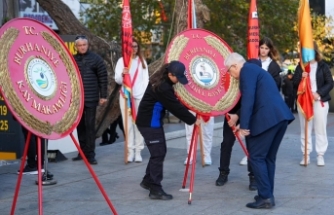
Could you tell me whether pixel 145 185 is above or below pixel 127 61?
below

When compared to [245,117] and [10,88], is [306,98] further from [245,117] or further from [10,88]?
[10,88]

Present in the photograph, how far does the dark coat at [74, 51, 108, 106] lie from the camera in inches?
389

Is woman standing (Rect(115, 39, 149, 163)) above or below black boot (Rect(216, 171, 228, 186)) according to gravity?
above

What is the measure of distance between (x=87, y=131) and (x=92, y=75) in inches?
34.5

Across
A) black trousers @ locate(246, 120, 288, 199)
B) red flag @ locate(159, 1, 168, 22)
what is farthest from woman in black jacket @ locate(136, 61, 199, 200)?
red flag @ locate(159, 1, 168, 22)

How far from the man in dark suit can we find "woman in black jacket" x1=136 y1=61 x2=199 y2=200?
24.4 inches

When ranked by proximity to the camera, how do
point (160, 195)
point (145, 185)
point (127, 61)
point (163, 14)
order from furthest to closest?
point (163, 14)
point (127, 61)
point (145, 185)
point (160, 195)

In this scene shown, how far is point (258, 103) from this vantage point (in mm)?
7133

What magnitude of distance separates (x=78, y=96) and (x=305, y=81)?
432 centimetres

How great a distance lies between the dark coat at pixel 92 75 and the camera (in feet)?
32.4

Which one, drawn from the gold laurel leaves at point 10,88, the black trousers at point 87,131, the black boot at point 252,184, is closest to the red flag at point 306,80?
the black boot at point 252,184

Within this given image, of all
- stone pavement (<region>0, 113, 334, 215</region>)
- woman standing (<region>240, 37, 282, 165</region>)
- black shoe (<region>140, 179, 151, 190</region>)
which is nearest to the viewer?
stone pavement (<region>0, 113, 334, 215</region>)

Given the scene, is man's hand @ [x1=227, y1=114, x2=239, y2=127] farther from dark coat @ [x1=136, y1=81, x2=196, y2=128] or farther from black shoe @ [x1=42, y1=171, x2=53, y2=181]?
black shoe @ [x1=42, y1=171, x2=53, y2=181]

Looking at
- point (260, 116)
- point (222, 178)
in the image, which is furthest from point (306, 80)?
point (260, 116)
